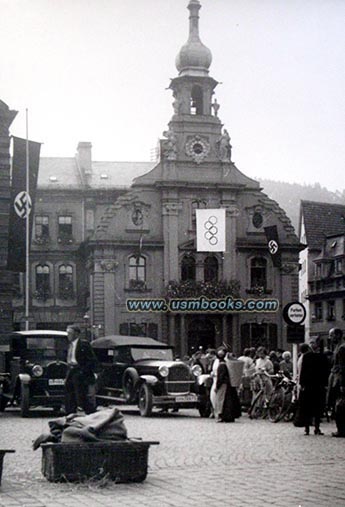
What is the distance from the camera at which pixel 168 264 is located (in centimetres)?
5431

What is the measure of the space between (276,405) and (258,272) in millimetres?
35691

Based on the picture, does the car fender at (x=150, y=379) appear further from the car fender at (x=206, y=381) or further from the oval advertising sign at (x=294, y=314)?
the oval advertising sign at (x=294, y=314)

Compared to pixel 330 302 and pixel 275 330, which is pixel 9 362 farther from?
pixel 330 302

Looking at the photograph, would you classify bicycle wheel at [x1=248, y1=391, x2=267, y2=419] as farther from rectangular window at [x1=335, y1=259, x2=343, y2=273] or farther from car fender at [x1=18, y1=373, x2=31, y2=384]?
rectangular window at [x1=335, y1=259, x2=343, y2=273]

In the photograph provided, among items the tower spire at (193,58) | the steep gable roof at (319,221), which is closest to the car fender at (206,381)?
the tower spire at (193,58)

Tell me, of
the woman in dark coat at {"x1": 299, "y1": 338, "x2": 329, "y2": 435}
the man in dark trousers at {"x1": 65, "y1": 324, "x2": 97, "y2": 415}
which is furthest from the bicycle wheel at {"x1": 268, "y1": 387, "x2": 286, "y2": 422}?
the man in dark trousers at {"x1": 65, "y1": 324, "x2": 97, "y2": 415}

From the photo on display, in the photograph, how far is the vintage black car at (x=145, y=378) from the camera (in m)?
23.0

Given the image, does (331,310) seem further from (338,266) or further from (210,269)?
(210,269)

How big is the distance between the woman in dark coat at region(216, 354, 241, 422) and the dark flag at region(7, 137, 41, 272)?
46.9ft

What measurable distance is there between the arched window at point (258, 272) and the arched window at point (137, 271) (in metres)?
6.09

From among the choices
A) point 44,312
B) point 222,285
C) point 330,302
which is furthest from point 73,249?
point 330,302

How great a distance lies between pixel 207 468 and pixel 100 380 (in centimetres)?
1400

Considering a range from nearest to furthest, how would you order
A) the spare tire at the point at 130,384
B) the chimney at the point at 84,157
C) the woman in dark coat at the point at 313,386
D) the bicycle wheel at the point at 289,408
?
the woman in dark coat at the point at 313,386, the bicycle wheel at the point at 289,408, the spare tire at the point at 130,384, the chimney at the point at 84,157
